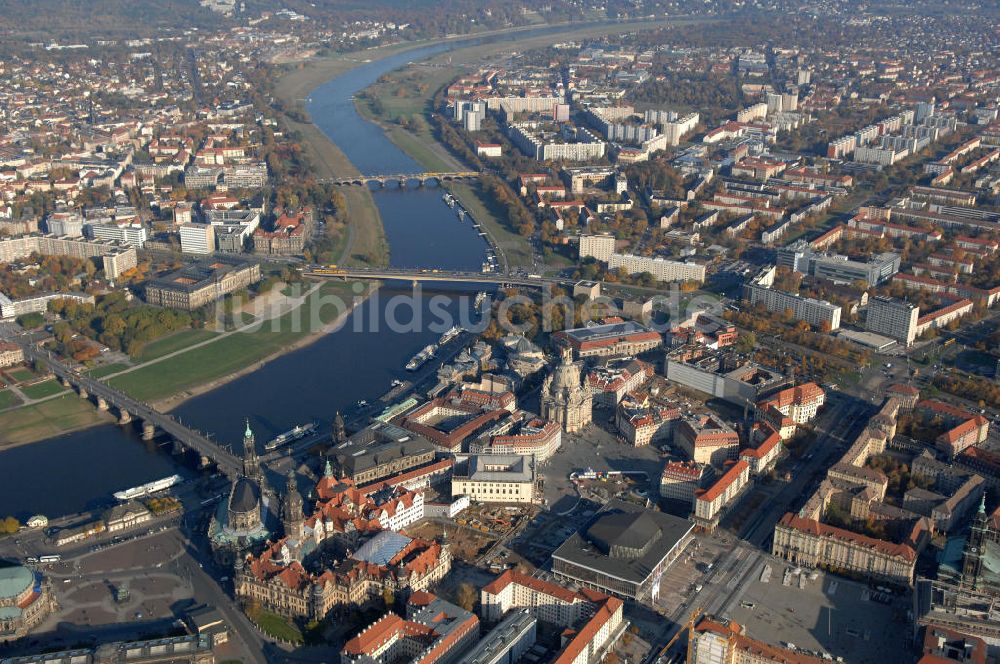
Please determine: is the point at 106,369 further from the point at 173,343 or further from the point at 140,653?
the point at 140,653

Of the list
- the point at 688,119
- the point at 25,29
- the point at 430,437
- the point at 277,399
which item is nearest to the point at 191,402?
the point at 277,399

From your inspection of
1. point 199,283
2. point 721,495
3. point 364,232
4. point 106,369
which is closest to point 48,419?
point 106,369

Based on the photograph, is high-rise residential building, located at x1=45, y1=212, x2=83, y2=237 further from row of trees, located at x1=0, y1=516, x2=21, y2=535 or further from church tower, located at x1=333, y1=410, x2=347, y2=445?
row of trees, located at x1=0, y1=516, x2=21, y2=535

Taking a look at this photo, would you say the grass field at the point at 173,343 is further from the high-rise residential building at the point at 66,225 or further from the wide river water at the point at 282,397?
the high-rise residential building at the point at 66,225

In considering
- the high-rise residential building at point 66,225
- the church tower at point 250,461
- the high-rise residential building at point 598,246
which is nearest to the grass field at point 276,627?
the church tower at point 250,461

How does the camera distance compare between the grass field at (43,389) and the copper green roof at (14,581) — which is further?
the grass field at (43,389)

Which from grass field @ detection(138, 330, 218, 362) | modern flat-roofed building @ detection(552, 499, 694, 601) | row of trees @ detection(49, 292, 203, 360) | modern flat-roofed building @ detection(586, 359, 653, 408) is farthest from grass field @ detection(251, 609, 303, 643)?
row of trees @ detection(49, 292, 203, 360)
